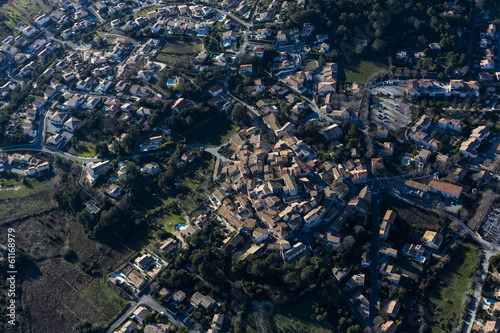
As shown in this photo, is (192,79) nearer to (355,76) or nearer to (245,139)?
(245,139)

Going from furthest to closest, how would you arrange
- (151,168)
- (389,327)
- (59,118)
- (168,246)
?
(59,118) → (151,168) → (168,246) → (389,327)

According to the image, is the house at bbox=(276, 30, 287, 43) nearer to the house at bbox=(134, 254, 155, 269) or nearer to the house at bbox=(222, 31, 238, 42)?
the house at bbox=(222, 31, 238, 42)

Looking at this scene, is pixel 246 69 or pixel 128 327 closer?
pixel 128 327

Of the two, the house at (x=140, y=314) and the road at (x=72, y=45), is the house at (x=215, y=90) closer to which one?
the road at (x=72, y=45)

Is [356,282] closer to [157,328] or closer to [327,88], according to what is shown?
[157,328]

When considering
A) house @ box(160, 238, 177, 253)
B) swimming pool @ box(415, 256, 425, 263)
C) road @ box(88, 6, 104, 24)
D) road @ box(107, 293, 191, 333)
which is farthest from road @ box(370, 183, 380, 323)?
road @ box(88, 6, 104, 24)

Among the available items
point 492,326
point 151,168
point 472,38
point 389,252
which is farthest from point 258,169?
point 472,38
